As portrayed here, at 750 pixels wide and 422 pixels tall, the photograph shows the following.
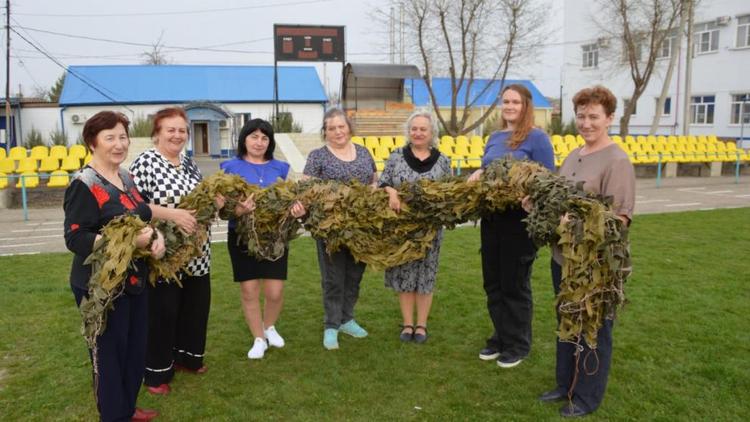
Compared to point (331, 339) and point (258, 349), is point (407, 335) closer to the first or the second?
point (331, 339)

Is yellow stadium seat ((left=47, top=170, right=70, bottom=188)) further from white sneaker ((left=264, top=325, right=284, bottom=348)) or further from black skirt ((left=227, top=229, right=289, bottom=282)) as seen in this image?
black skirt ((left=227, top=229, right=289, bottom=282))

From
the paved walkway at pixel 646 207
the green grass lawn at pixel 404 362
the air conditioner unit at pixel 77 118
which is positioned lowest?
the green grass lawn at pixel 404 362

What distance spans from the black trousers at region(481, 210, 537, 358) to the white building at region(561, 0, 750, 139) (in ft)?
85.8

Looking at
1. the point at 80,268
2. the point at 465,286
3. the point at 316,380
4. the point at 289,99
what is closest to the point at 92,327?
the point at 80,268

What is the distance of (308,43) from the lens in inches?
995

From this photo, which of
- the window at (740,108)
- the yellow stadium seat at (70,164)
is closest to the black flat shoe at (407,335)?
the yellow stadium seat at (70,164)

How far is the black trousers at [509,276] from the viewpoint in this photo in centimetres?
463

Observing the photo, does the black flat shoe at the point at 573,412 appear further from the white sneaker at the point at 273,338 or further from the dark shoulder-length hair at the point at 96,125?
the dark shoulder-length hair at the point at 96,125

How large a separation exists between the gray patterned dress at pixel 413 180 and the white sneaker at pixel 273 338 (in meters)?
1.14

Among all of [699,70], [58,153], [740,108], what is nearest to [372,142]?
[58,153]

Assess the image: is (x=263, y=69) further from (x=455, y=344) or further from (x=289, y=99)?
(x=455, y=344)

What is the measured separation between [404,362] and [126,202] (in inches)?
105

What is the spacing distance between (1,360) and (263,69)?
3823cm

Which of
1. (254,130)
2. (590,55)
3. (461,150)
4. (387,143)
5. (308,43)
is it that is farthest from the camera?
(590,55)
